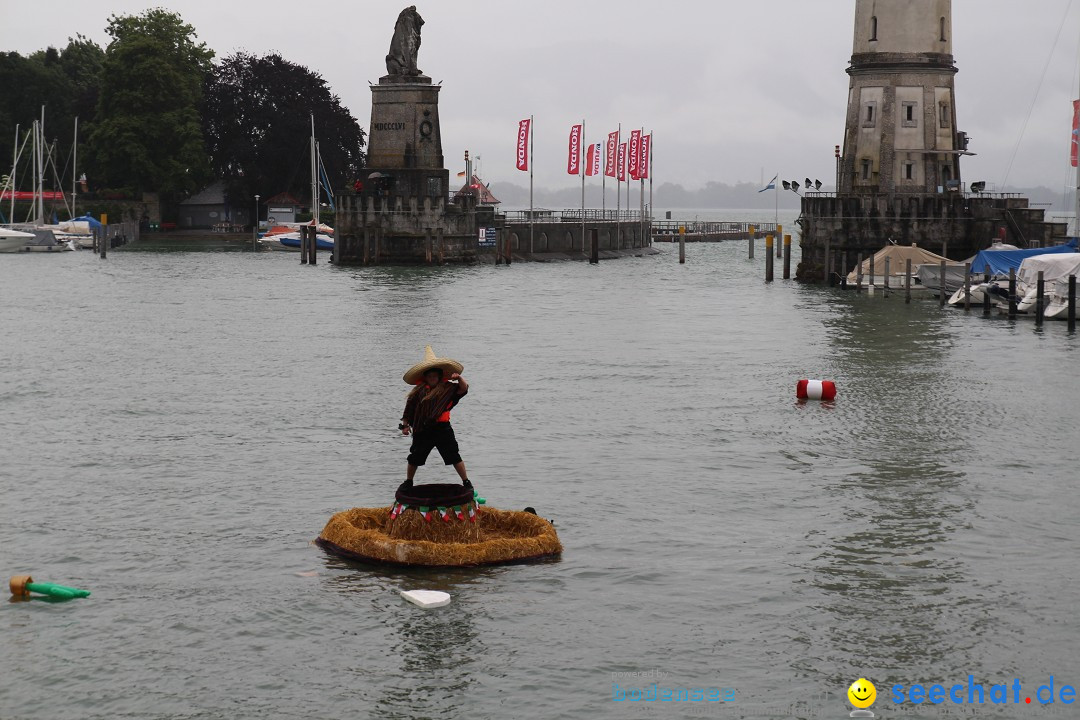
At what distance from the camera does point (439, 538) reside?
17.9 metres

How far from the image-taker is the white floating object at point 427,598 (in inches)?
639

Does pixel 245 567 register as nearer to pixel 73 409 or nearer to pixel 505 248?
pixel 73 409

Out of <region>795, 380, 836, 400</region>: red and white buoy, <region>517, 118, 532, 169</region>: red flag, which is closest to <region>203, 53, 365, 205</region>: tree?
<region>517, 118, 532, 169</region>: red flag

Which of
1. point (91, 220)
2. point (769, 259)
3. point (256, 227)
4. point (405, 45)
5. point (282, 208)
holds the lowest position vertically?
point (769, 259)

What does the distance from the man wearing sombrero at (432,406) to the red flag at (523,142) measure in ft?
280

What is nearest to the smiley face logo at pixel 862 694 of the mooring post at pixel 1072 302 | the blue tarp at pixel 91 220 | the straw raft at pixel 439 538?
the straw raft at pixel 439 538

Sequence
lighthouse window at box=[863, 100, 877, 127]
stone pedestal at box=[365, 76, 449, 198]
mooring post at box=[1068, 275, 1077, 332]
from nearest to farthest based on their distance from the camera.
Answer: mooring post at box=[1068, 275, 1077, 332] → lighthouse window at box=[863, 100, 877, 127] → stone pedestal at box=[365, 76, 449, 198]

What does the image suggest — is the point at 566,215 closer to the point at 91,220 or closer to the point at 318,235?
the point at 318,235

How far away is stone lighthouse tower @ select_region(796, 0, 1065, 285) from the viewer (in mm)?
71938

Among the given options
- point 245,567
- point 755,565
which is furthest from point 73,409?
point 755,565

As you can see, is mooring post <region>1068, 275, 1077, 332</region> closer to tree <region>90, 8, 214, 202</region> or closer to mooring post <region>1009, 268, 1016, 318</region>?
mooring post <region>1009, 268, 1016, 318</region>

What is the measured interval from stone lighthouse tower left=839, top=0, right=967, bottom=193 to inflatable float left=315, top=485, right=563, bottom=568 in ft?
193

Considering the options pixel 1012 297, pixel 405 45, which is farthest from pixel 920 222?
pixel 405 45

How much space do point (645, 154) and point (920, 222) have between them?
160 feet
